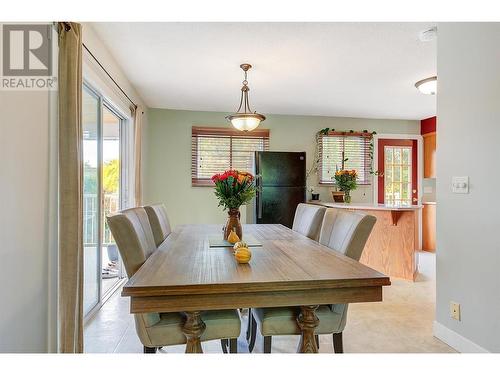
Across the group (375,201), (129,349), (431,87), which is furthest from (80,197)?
(375,201)

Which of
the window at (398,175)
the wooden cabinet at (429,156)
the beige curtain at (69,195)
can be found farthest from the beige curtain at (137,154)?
the wooden cabinet at (429,156)

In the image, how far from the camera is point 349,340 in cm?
218

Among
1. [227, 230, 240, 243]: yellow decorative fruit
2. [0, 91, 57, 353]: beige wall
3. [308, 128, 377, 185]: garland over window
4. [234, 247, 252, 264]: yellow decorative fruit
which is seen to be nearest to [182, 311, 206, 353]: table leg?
[234, 247, 252, 264]: yellow decorative fruit

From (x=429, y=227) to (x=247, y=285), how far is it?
5.20m

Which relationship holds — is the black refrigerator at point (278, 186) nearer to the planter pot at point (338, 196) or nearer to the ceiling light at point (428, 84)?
the planter pot at point (338, 196)

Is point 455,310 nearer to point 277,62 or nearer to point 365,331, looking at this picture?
point 365,331

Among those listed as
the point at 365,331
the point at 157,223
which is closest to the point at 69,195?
the point at 157,223

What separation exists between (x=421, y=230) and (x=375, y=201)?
1.03 m

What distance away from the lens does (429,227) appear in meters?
5.25

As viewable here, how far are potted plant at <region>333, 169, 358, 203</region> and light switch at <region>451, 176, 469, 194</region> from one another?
2.64 meters

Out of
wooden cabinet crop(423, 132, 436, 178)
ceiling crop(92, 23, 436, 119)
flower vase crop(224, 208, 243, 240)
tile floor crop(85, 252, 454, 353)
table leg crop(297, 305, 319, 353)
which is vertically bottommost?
tile floor crop(85, 252, 454, 353)

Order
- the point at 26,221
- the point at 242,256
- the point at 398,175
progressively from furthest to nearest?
1. the point at 398,175
2. the point at 26,221
3. the point at 242,256

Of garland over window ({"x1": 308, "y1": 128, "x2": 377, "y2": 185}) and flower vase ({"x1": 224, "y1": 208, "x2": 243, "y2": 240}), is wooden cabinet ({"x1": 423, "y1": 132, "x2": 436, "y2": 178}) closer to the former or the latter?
garland over window ({"x1": 308, "y1": 128, "x2": 377, "y2": 185})

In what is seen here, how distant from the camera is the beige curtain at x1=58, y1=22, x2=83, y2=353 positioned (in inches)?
69.2
